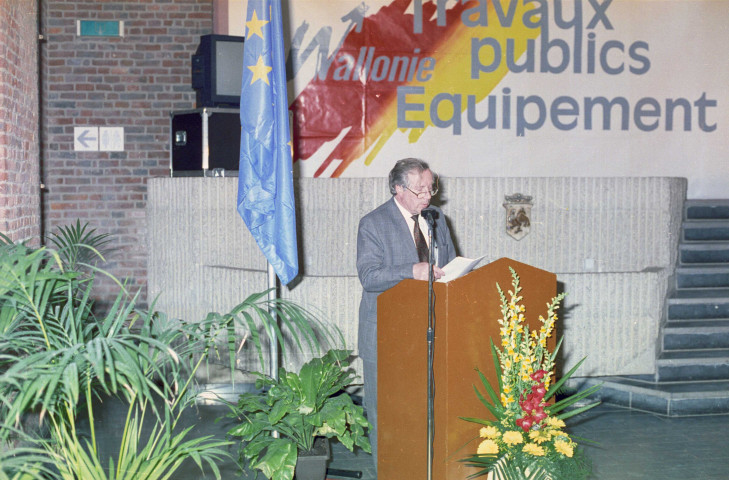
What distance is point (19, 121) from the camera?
13.9 feet

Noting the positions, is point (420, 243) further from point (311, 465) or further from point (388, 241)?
point (311, 465)

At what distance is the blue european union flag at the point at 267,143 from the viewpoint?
3.78 meters

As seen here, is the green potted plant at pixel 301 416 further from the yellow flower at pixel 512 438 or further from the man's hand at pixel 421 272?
the yellow flower at pixel 512 438

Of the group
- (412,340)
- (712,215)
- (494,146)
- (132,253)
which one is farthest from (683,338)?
(132,253)

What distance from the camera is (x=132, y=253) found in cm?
768

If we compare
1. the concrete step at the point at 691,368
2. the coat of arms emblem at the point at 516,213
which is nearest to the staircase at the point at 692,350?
the concrete step at the point at 691,368

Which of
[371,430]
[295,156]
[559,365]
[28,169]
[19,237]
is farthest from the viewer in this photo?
[295,156]

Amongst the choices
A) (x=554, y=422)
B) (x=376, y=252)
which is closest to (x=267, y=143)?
(x=376, y=252)

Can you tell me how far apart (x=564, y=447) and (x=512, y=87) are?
5131 millimetres

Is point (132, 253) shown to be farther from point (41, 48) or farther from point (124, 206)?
point (41, 48)

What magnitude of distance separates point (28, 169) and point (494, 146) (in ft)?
14.1

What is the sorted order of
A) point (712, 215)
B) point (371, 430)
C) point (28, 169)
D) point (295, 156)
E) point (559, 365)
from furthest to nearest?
point (295, 156) < point (712, 215) < point (559, 365) < point (28, 169) < point (371, 430)

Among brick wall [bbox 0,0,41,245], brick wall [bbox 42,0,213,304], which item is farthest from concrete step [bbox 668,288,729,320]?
brick wall [bbox 42,0,213,304]

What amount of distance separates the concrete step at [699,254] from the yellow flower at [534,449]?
376 cm
